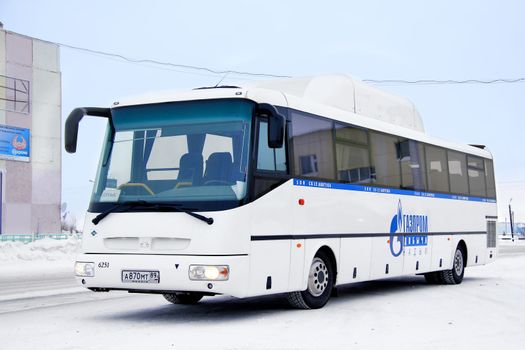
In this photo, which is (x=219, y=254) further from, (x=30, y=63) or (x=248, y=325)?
(x=30, y=63)

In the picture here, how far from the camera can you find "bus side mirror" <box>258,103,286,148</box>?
1086 centimetres

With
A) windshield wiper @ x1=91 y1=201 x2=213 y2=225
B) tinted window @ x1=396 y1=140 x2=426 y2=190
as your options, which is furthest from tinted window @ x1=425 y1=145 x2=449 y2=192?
windshield wiper @ x1=91 y1=201 x2=213 y2=225

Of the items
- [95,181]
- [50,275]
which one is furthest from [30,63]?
[95,181]

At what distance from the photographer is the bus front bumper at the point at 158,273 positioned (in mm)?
10523

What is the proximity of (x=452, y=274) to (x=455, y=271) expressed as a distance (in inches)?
6.5

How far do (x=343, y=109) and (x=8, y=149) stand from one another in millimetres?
34819

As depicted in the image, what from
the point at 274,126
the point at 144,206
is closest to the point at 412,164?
the point at 274,126

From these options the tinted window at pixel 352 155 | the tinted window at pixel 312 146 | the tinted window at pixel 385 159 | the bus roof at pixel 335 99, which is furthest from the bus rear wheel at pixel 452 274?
the tinted window at pixel 312 146

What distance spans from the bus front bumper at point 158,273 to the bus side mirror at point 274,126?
1.52m

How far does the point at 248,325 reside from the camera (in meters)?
10.6

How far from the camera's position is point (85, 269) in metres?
11.4

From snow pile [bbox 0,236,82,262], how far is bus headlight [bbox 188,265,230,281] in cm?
2185

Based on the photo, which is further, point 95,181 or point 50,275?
point 50,275

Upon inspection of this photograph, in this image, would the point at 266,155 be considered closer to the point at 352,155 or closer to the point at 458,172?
the point at 352,155
